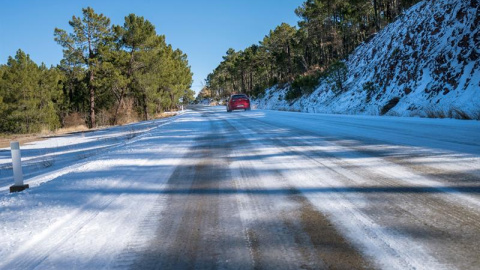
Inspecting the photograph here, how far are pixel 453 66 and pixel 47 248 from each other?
50.1ft

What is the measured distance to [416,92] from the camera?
14109mm

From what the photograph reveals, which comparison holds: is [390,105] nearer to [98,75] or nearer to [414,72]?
[414,72]

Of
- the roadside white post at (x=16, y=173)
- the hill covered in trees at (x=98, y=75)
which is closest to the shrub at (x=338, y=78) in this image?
the hill covered in trees at (x=98, y=75)

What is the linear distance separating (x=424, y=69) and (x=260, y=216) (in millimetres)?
15809

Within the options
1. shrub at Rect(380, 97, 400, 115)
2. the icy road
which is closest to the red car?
shrub at Rect(380, 97, 400, 115)

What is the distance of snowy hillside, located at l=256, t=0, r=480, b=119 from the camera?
11.4 m

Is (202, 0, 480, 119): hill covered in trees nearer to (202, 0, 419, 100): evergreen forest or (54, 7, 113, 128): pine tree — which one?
(202, 0, 419, 100): evergreen forest

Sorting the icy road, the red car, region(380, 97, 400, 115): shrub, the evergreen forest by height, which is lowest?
the icy road

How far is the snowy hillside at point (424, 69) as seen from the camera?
37.6 feet

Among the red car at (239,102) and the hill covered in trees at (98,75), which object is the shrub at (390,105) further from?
the hill covered in trees at (98,75)

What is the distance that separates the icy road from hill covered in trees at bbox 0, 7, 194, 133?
84.1 ft

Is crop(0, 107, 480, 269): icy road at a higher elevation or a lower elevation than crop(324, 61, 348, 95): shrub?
lower

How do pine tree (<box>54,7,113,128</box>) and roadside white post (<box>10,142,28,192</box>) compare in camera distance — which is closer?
roadside white post (<box>10,142,28,192</box>)

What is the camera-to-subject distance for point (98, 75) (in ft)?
89.8
